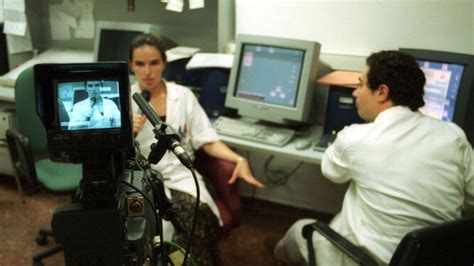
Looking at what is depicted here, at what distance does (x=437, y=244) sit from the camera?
1.17 m

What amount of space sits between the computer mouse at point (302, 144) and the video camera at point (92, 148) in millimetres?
1301

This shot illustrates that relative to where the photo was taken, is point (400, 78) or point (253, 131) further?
point (253, 131)

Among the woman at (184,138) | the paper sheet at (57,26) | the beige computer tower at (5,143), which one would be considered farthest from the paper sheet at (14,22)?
the woman at (184,138)

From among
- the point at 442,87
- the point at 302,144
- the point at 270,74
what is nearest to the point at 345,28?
the point at 270,74

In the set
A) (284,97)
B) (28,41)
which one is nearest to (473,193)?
(284,97)

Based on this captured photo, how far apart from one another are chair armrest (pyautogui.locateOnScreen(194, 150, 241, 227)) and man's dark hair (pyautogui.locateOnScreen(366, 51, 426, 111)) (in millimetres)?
768

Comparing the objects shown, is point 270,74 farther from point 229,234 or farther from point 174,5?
point 229,234

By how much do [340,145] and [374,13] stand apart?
3.40 feet

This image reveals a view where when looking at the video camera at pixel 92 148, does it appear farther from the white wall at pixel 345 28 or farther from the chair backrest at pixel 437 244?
the white wall at pixel 345 28

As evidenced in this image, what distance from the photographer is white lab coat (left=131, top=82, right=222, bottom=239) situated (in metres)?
1.93

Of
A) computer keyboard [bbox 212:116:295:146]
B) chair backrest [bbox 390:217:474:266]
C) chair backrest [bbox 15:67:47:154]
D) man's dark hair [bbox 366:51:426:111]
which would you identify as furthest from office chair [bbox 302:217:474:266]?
chair backrest [bbox 15:67:47:154]

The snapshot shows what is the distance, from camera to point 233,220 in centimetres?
201

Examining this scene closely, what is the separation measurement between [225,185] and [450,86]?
3.58ft

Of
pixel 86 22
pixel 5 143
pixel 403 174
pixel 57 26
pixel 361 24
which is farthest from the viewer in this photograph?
pixel 57 26
